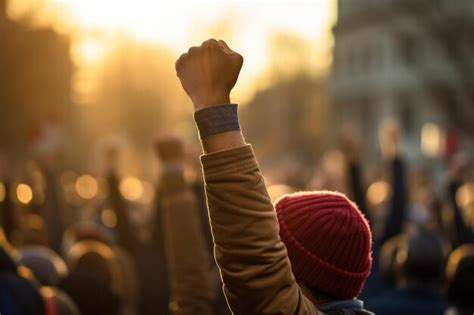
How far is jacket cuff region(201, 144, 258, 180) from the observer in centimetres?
277

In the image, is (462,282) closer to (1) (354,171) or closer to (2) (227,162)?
(1) (354,171)

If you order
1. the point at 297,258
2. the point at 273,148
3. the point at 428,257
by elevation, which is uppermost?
the point at 297,258

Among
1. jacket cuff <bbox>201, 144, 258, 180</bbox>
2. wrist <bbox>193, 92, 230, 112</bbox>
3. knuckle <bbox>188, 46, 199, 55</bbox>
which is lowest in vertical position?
jacket cuff <bbox>201, 144, 258, 180</bbox>

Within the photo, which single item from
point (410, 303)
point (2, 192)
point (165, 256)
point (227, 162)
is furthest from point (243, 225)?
point (2, 192)

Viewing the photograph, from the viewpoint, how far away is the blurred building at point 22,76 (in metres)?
36.7

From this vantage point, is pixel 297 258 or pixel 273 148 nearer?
pixel 297 258

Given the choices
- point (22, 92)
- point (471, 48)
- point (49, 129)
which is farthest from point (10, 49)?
point (49, 129)

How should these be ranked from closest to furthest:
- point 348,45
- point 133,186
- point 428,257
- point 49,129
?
point 428,257 → point 49,129 → point 133,186 → point 348,45

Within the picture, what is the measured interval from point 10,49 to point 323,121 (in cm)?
6276

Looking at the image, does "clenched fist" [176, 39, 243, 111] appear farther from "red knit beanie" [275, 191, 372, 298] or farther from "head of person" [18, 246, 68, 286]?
"head of person" [18, 246, 68, 286]

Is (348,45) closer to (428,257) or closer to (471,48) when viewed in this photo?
(471,48)

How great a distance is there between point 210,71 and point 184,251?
64.8 inches

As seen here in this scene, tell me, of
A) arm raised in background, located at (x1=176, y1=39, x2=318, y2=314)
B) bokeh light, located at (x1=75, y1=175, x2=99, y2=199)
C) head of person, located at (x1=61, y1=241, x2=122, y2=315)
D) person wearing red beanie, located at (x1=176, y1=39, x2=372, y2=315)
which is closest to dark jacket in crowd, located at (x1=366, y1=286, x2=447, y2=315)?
head of person, located at (x1=61, y1=241, x2=122, y2=315)

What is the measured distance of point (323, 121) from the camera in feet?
322
